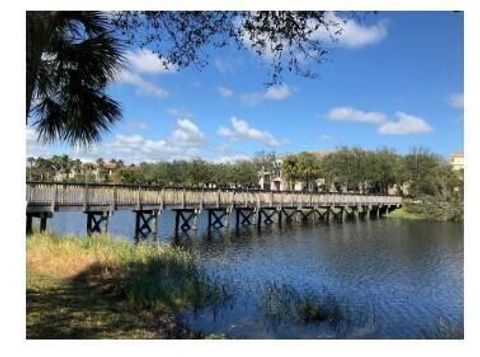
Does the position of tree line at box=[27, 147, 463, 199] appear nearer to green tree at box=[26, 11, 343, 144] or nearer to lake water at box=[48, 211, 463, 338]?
lake water at box=[48, 211, 463, 338]

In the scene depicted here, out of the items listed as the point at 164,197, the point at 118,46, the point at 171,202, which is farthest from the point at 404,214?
the point at 118,46

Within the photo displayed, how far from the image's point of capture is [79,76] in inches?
264

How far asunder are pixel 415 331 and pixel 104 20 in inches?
267

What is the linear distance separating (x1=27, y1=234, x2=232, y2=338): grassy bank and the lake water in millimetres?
587

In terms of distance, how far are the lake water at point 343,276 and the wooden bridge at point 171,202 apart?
4.66ft

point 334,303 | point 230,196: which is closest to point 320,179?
point 230,196

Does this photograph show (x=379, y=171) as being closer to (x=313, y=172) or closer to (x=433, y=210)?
(x=313, y=172)

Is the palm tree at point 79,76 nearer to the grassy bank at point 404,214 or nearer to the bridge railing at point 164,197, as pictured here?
the bridge railing at point 164,197

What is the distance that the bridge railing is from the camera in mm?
17469

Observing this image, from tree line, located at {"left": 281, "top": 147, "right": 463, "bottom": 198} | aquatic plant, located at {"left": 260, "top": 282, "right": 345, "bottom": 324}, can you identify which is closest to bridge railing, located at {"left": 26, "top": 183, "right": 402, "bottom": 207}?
tree line, located at {"left": 281, "top": 147, "right": 463, "bottom": 198}

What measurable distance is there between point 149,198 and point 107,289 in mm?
14569

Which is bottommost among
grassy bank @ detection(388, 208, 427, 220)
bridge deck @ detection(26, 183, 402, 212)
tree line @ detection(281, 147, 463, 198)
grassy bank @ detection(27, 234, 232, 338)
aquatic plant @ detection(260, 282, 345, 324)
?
grassy bank @ detection(388, 208, 427, 220)

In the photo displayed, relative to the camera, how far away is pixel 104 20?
6254mm
